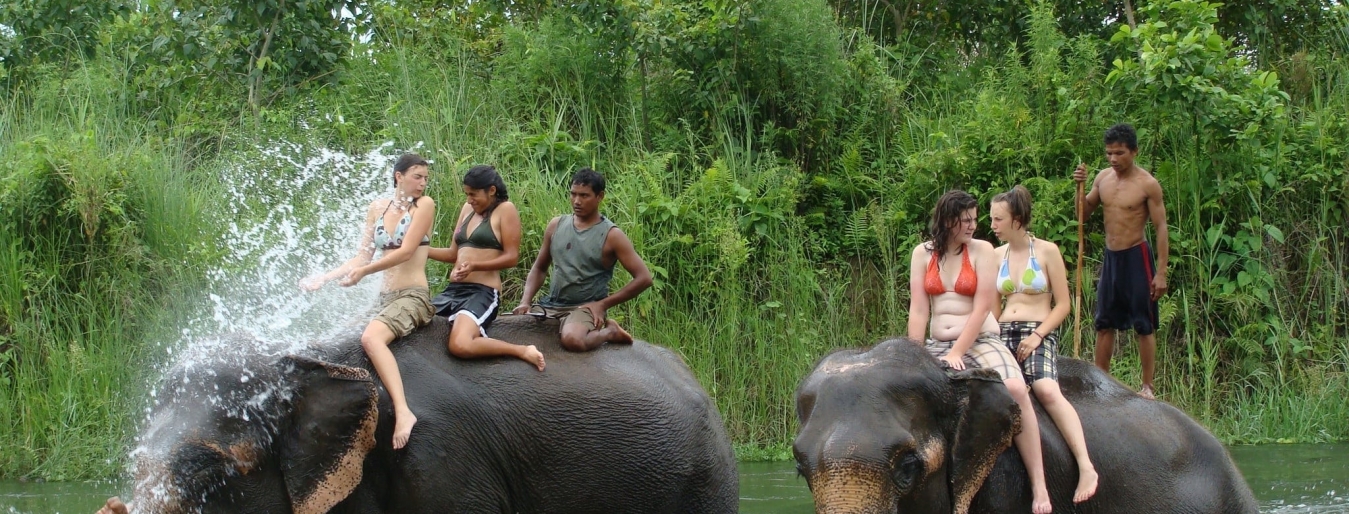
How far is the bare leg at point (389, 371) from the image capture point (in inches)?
190

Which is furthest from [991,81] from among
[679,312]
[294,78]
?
[294,78]

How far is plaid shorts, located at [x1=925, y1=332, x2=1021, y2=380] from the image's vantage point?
453 centimetres

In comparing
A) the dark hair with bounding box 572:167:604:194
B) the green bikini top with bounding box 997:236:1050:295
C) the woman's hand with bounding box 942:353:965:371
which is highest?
the dark hair with bounding box 572:167:604:194

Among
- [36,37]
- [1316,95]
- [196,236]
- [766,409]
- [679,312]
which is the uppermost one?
[36,37]

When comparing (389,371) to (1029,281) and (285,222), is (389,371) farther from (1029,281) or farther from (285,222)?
(285,222)

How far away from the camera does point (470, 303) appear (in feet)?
17.5

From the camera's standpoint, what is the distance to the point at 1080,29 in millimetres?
11766

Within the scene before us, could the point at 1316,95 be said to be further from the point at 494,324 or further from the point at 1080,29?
the point at 494,324

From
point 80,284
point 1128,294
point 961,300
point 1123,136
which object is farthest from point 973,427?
point 80,284

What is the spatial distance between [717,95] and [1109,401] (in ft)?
19.3

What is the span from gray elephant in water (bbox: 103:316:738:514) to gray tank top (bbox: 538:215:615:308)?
0.20 metres

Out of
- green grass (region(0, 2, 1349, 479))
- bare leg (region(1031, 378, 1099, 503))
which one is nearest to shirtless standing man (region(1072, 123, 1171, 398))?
green grass (region(0, 2, 1349, 479))

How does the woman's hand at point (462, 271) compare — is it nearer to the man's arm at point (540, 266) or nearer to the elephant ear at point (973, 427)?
the man's arm at point (540, 266)

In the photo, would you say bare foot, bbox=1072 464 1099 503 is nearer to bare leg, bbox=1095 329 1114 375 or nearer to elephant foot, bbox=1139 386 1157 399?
elephant foot, bbox=1139 386 1157 399
